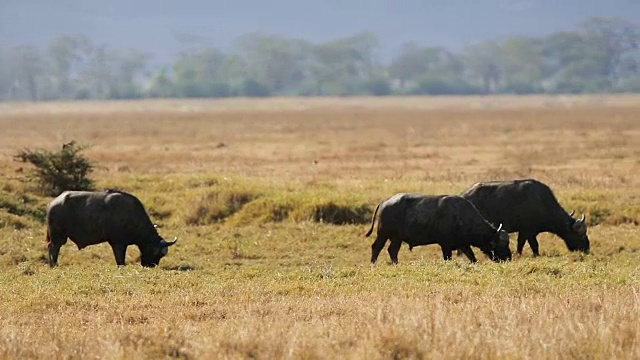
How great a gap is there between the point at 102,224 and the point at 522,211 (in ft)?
22.5

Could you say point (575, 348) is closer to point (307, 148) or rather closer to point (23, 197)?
point (23, 197)

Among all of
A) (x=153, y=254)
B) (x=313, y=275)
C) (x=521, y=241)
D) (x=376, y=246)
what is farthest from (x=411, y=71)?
(x=313, y=275)

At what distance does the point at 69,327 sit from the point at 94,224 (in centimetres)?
697

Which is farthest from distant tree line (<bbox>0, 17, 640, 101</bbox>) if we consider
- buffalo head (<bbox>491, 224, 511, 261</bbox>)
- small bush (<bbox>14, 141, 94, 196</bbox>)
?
buffalo head (<bbox>491, 224, 511, 261</bbox>)

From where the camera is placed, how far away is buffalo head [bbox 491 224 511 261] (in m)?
16.9

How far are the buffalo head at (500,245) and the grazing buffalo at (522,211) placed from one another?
1.45 meters

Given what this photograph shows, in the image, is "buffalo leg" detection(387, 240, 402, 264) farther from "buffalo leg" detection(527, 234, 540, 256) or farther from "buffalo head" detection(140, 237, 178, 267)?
"buffalo head" detection(140, 237, 178, 267)

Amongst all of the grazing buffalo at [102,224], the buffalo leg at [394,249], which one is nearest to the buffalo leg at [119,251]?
the grazing buffalo at [102,224]

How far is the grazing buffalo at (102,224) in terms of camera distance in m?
17.2

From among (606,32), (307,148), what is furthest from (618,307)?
(606,32)

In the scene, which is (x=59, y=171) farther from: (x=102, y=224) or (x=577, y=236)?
(x=577, y=236)

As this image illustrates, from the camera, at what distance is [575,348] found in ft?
28.1

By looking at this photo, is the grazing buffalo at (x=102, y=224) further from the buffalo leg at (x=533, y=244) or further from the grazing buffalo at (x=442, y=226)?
the buffalo leg at (x=533, y=244)

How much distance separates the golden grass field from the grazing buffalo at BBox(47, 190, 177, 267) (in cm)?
38
